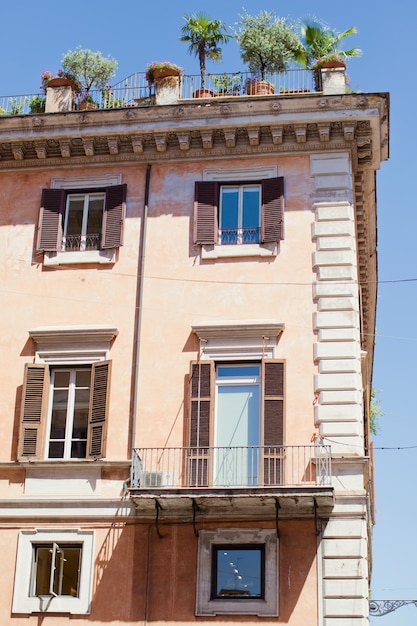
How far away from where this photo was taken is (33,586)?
19984mm

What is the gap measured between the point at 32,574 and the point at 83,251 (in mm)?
6675

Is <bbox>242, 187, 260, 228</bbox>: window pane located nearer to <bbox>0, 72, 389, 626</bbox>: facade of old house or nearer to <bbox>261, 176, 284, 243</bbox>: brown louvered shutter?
<bbox>0, 72, 389, 626</bbox>: facade of old house

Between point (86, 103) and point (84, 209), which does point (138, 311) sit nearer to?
point (84, 209)

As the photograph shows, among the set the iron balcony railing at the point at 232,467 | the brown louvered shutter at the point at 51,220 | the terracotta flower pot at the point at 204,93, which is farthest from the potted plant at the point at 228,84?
the iron balcony railing at the point at 232,467

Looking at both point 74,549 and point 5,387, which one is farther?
point 5,387

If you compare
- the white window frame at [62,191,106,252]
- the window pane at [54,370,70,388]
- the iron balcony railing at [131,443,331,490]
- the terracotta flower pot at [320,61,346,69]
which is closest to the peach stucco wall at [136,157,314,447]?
the iron balcony railing at [131,443,331,490]

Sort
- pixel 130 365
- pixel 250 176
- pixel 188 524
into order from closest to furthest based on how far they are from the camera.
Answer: pixel 188 524
pixel 130 365
pixel 250 176

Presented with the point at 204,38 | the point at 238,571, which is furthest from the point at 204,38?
the point at 238,571

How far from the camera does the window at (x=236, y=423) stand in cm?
2002

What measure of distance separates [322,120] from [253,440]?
683 centimetres

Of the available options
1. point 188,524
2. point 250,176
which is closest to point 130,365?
point 188,524

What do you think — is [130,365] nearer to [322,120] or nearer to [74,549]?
[74,549]

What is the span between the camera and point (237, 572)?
19.6 metres

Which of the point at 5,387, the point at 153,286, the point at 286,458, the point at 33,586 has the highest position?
the point at 153,286
